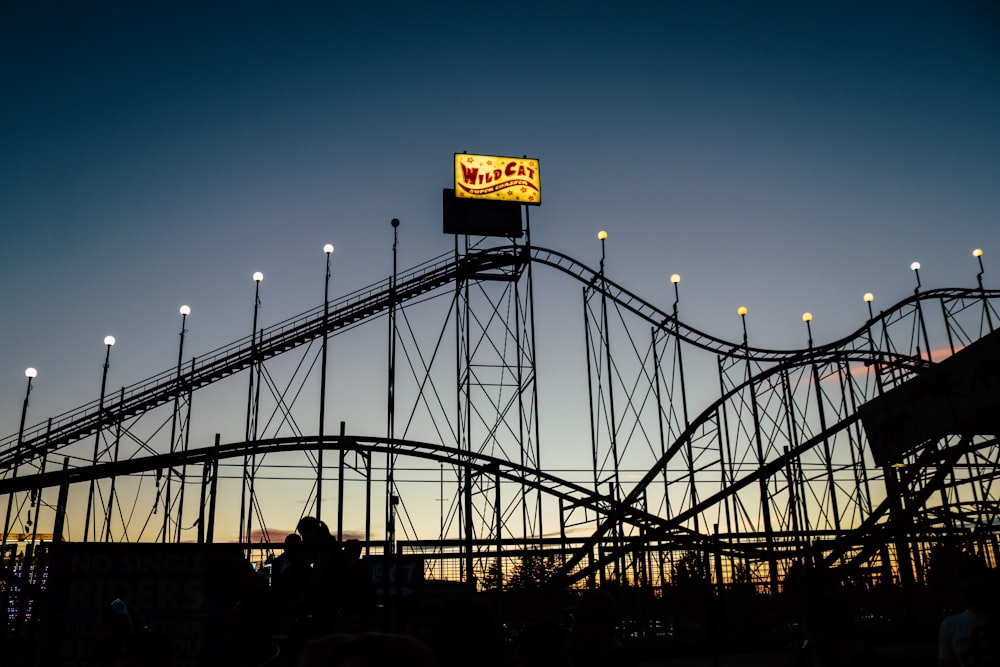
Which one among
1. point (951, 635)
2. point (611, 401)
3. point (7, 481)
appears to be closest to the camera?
point (951, 635)

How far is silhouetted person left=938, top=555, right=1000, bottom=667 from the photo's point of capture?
4.50 meters

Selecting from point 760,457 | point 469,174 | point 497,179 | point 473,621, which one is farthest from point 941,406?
point 469,174

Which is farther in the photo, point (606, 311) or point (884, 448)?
point (606, 311)

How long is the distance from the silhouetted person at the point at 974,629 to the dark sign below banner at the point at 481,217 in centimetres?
1904

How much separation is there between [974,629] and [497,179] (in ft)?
69.4

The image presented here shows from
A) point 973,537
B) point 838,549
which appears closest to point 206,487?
point 838,549

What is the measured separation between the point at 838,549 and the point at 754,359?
40.4ft

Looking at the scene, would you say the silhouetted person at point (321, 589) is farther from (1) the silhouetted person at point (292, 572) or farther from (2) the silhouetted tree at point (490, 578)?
(2) the silhouetted tree at point (490, 578)

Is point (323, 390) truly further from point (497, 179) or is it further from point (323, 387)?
point (497, 179)

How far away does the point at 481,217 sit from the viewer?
23.6 meters

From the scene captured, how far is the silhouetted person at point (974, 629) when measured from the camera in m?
4.50

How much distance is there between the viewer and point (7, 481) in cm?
1819

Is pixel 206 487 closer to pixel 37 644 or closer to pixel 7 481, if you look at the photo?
pixel 7 481

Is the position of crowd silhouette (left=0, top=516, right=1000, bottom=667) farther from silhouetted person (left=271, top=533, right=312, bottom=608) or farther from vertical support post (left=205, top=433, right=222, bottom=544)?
vertical support post (left=205, top=433, right=222, bottom=544)
